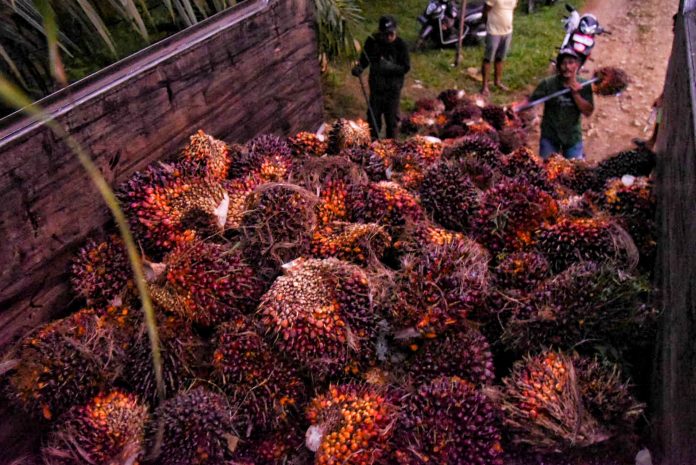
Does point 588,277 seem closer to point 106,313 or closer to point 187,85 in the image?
point 106,313

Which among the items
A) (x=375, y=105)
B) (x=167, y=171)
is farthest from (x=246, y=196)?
(x=375, y=105)

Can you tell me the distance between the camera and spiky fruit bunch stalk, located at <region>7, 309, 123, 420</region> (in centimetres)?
139

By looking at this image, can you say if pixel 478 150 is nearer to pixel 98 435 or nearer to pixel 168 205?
pixel 168 205

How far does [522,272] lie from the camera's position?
164cm

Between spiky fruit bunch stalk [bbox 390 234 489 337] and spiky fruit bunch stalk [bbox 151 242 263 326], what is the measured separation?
19.0 inches

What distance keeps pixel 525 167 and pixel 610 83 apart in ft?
18.8

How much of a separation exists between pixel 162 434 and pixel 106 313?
46cm

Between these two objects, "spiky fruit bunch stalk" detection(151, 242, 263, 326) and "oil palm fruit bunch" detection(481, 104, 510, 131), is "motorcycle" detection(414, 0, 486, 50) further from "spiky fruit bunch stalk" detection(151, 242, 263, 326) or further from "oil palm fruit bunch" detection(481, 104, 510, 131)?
"spiky fruit bunch stalk" detection(151, 242, 263, 326)

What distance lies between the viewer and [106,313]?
62.3 inches

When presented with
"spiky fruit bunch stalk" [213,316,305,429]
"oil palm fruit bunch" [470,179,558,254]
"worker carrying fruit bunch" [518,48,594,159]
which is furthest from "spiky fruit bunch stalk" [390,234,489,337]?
"worker carrying fruit bunch" [518,48,594,159]

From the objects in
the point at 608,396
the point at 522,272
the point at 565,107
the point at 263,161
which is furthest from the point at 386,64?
the point at 608,396

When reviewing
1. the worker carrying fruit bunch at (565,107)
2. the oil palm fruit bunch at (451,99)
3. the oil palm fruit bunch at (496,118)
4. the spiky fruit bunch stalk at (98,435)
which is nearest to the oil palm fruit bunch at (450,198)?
the spiky fruit bunch stalk at (98,435)

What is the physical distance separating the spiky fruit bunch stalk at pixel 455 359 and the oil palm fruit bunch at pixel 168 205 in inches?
32.3

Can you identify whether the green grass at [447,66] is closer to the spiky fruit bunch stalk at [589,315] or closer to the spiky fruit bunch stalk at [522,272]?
the spiky fruit bunch stalk at [522,272]
